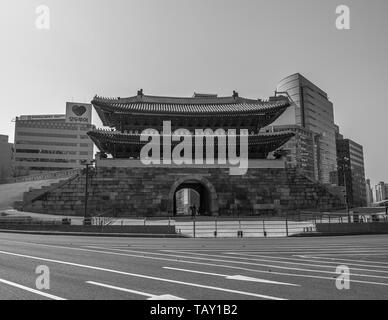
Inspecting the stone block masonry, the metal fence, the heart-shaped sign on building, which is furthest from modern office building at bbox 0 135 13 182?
the metal fence

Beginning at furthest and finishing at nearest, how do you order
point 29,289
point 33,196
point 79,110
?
point 79,110, point 33,196, point 29,289

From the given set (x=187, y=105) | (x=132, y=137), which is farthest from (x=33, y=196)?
(x=187, y=105)

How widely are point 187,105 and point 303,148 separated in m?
74.4

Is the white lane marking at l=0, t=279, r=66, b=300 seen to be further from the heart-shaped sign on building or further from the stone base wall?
the heart-shaped sign on building

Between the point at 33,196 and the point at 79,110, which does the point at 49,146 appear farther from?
the point at 33,196

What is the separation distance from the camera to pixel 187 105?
43.6 metres

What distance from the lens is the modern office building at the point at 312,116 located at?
120250 mm

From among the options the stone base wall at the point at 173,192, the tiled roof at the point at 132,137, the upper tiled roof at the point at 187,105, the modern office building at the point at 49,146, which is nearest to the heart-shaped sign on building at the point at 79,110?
the modern office building at the point at 49,146

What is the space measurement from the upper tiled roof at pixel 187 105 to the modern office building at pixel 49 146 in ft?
183

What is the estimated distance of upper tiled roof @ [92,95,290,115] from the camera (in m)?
39.3

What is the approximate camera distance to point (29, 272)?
341 inches

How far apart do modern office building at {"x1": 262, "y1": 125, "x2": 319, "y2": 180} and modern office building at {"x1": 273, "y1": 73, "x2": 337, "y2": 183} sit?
3.76m
